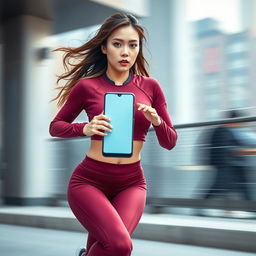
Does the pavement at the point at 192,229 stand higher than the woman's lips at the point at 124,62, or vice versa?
the woman's lips at the point at 124,62

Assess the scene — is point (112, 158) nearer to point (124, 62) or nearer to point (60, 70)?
point (124, 62)

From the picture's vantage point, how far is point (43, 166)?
1071 cm

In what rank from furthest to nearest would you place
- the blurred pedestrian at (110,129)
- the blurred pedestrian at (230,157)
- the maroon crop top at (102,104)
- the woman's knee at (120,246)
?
1. the blurred pedestrian at (230,157)
2. the maroon crop top at (102,104)
3. the blurred pedestrian at (110,129)
4. the woman's knee at (120,246)

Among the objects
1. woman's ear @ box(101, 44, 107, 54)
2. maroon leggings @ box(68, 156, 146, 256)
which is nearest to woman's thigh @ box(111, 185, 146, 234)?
maroon leggings @ box(68, 156, 146, 256)

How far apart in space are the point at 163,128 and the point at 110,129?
27cm

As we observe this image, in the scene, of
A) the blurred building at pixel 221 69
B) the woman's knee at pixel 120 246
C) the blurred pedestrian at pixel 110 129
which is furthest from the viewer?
the blurred building at pixel 221 69

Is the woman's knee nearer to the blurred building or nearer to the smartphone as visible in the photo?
the smartphone

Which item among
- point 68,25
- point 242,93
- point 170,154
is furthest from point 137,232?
point 68,25

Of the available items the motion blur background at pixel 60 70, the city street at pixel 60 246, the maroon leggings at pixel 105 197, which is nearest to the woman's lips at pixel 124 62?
the maroon leggings at pixel 105 197

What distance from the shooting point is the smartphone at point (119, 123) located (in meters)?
2.46

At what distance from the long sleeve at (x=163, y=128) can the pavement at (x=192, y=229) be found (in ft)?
9.85

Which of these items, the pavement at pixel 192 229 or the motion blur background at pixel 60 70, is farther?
the motion blur background at pixel 60 70

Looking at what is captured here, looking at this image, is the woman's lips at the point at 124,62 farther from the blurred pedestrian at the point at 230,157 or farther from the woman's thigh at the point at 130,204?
the blurred pedestrian at the point at 230,157

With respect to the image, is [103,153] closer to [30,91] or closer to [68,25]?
[30,91]
